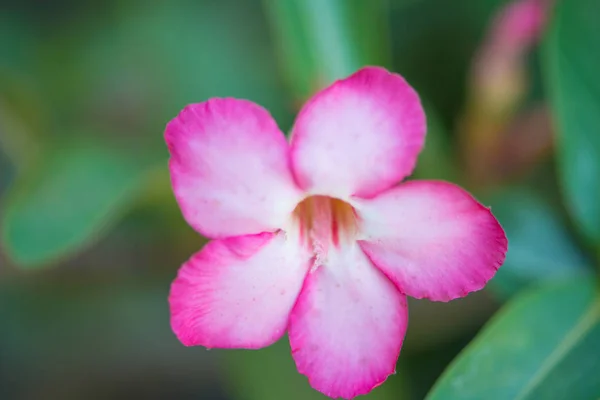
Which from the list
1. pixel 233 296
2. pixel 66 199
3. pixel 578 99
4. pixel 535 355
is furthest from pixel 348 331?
pixel 66 199

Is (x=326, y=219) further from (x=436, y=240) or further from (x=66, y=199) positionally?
(x=66, y=199)

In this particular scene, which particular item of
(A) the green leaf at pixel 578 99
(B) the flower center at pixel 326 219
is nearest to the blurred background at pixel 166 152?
(A) the green leaf at pixel 578 99

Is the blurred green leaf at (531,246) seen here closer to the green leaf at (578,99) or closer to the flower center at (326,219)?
the green leaf at (578,99)

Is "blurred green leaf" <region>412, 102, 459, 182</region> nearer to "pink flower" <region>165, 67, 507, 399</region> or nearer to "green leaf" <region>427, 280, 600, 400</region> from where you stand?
"green leaf" <region>427, 280, 600, 400</region>

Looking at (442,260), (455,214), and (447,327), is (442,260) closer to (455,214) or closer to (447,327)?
(455,214)

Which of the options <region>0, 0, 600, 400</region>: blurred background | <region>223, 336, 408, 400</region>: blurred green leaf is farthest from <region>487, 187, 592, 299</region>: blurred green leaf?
<region>223, 336, 408, 400</region>: blurred green leaf
